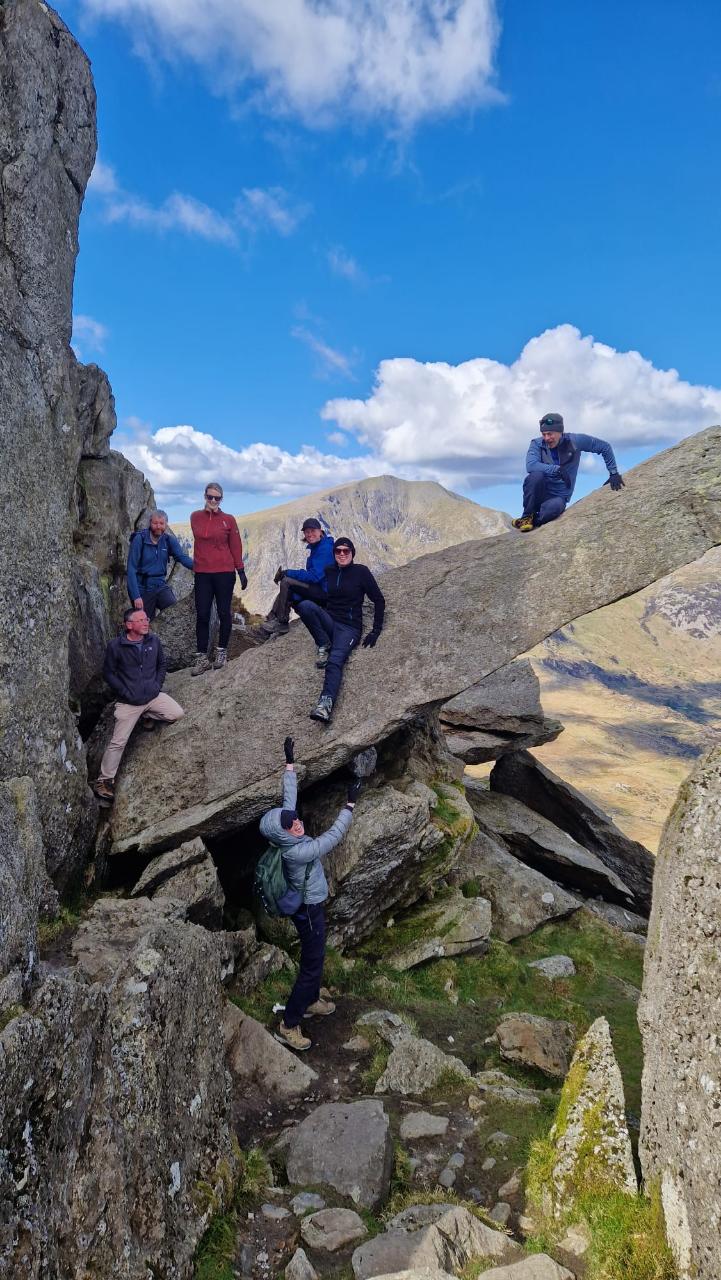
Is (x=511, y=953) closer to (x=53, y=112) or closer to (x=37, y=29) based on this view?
(x=53, y=112)

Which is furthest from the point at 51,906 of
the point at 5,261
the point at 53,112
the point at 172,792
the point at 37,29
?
the point at 37,29

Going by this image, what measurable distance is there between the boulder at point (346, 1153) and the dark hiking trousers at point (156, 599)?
46.3 ft

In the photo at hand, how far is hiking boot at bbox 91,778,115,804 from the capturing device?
1788 centimetres

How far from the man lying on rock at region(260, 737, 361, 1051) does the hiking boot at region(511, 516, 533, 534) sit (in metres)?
10.1

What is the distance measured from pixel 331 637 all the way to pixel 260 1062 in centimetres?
1014

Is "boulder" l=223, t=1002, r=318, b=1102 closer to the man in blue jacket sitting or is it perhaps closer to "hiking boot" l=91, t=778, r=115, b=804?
"hiking boot" l=91, t=778, r=115, b=804

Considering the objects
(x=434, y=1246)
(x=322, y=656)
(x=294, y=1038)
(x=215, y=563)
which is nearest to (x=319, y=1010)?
(x=294, y=1038)

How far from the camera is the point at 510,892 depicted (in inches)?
848

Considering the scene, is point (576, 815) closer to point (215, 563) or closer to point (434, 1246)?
point (215, 563)

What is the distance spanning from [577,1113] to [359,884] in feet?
27.8

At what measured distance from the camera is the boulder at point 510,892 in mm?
20703

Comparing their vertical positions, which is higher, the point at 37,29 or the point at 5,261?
the point at 37,29

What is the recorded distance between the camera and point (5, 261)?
15500mm

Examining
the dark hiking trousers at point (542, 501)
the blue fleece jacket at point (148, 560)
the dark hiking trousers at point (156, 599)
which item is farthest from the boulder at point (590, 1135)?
the dark hiking trousers at point (156, 599)
